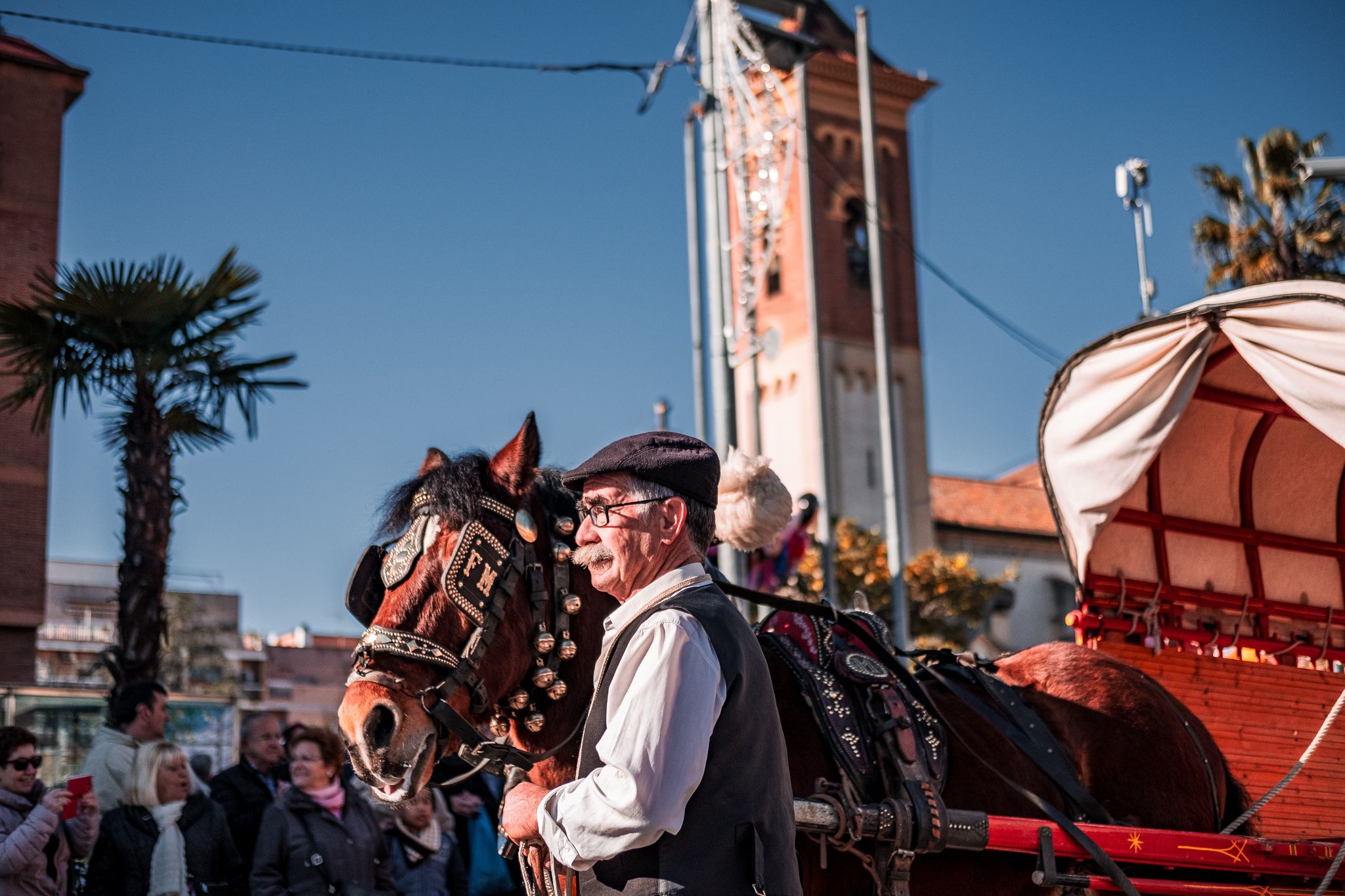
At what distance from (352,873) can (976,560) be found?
4399cm

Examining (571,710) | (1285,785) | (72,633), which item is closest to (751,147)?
(1285,785)

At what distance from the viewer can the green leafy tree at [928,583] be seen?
3198cm

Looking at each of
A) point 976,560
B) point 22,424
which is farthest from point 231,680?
point 976,560

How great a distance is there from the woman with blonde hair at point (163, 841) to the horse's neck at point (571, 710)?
3.00 meters

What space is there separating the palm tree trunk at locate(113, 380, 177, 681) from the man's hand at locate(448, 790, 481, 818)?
2.89m

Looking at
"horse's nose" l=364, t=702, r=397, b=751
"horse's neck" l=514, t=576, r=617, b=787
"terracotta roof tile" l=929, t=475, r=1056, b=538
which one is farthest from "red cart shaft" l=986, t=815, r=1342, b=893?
"terracotta roof tile" l=929, t=475, r=1056, b=538

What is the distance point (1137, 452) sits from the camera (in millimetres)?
5805

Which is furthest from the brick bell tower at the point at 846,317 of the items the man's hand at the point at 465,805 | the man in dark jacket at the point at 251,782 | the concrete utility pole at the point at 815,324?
the man in dark jacket at the point at 251,782

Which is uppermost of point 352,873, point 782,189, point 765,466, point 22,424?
point 782,189

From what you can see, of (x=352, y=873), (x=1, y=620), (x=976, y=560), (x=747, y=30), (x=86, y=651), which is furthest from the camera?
(x=976, y=560)

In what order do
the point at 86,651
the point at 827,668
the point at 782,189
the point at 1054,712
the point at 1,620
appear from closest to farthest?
the point at 827,668 → the point at 1054,712 → the point at 782,189 → the point at 1,620 → the point at 86,651

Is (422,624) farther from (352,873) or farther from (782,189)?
(782,189)

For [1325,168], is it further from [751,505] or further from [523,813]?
[523,813]

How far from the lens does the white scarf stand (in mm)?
6156
